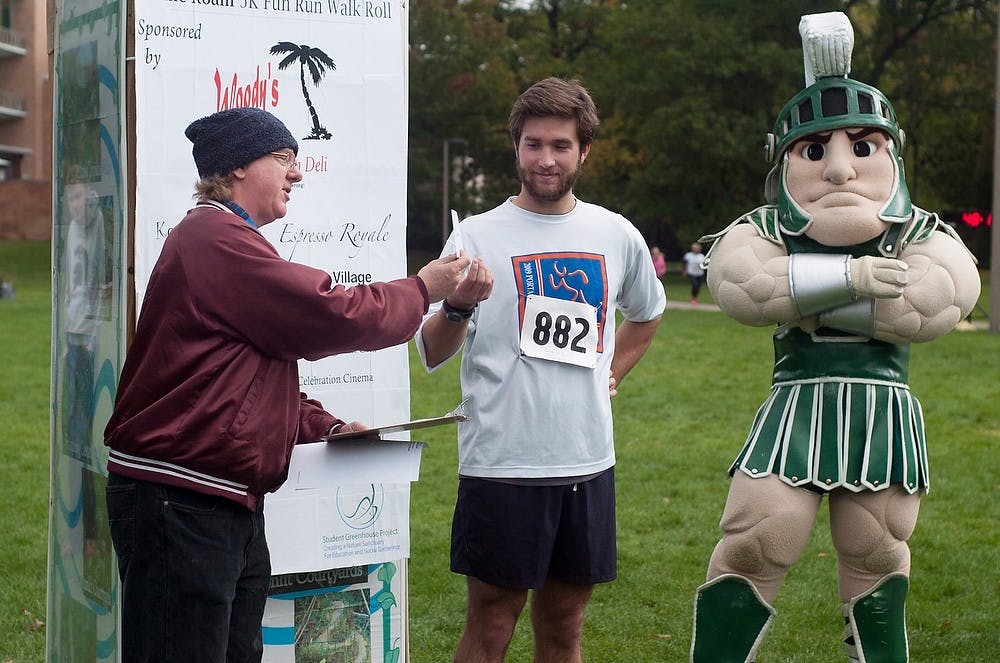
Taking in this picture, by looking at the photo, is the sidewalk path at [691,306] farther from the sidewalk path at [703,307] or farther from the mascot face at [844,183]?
the mascot face at [844,183]

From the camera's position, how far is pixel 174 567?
278cm

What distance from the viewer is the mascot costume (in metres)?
3.77

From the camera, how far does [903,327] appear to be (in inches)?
146

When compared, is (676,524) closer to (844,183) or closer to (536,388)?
(844,183)

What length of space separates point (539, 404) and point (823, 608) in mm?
2636

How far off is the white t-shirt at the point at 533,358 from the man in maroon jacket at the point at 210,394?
0.72 m

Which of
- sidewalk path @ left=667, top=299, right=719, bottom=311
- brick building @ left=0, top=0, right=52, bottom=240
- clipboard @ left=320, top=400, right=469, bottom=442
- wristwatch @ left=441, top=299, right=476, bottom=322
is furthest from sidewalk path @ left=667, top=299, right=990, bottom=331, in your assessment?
brick building @ left=0, top=0, right=52, bottom=240

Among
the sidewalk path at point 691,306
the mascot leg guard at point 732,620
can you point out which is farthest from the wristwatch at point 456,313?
the sidewalk path at point 691,306

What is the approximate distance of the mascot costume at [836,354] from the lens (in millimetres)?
3768

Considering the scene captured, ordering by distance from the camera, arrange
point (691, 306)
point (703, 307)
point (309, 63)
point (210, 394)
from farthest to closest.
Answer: point (691, 306), point (703, 307), point (309, 63), point (210, 394)

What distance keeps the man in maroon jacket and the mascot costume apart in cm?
151

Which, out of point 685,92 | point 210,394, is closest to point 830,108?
point 210,394

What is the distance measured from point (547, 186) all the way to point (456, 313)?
468 millimetres

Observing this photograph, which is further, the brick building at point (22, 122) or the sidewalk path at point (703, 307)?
the brick building at point (22, 122)
